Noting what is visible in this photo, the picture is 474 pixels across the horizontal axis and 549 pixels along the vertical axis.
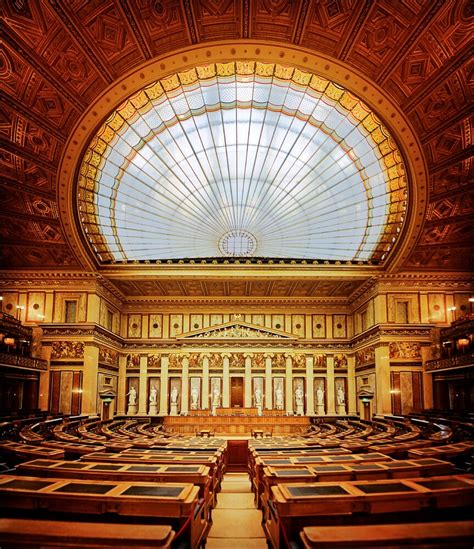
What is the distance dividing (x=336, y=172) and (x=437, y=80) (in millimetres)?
8319

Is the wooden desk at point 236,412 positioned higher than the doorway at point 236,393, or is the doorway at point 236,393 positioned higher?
the doorway at point 236,393

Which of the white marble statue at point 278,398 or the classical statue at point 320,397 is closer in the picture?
the classical statue at point 320,397

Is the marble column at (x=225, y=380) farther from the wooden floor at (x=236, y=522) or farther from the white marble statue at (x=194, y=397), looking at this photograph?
the wooden floor at (x=236, y=522)

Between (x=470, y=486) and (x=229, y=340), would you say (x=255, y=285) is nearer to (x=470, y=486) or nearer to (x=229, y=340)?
(x=229, y=340)

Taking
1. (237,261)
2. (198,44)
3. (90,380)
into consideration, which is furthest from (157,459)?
(237,261)

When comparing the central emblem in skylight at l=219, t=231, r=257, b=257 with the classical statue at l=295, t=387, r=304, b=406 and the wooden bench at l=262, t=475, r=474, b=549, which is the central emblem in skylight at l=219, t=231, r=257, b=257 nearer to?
the classical statue at l=295, t=387, r=304, b=406

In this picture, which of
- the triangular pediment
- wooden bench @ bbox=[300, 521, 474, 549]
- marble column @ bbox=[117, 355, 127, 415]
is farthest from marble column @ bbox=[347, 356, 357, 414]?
wooden bench @ bbox=[300, 521, 474, 549]

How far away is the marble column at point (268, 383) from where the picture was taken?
116ft

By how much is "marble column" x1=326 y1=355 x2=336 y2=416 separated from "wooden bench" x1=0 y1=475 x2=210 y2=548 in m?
31.1

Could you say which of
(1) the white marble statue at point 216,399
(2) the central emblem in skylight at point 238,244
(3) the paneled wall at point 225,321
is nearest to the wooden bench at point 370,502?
(2) the central emblem in skylight at point 238,244

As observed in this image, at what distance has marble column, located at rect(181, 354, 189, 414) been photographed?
35.2 metres

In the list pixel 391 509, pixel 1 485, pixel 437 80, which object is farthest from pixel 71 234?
pixel 391 509

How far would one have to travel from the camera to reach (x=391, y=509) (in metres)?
4.71

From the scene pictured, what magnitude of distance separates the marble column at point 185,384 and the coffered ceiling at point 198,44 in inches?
664
